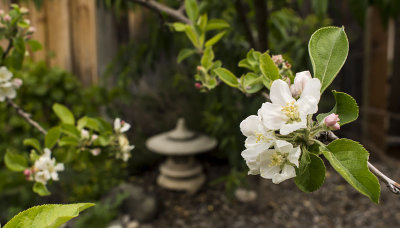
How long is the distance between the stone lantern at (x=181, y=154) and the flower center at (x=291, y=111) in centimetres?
199

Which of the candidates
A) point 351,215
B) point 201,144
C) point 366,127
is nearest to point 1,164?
point 201,144

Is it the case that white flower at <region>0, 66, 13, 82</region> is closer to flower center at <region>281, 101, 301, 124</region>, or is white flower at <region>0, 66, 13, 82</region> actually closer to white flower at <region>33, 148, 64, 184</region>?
white flower at <region>33, 148, 64, 184</region>

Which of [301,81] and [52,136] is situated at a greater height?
[301,81]

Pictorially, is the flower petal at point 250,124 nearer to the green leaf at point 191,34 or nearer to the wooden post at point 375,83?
the green leaf at point 191,34

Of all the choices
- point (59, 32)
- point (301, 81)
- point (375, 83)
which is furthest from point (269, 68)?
point (59, 32)

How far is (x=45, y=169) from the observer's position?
0.84m

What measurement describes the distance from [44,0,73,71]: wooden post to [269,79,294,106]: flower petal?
8.32 feet

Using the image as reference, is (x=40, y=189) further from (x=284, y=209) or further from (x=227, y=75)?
(x=284, y=209)

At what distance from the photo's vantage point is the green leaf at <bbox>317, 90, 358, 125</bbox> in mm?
409

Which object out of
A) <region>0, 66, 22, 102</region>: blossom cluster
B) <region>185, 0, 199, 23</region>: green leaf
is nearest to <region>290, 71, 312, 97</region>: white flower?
<region>185, 0, 199, 23</region>: green leaf

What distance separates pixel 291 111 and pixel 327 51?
0.34 feet

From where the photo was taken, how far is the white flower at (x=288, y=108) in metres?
0.37

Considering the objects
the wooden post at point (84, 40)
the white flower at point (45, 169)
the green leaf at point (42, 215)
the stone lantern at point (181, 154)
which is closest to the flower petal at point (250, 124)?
the green leaf at point (42, 215)

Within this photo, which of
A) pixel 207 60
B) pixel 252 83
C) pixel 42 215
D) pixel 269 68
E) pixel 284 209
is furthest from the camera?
pixel 284 209
